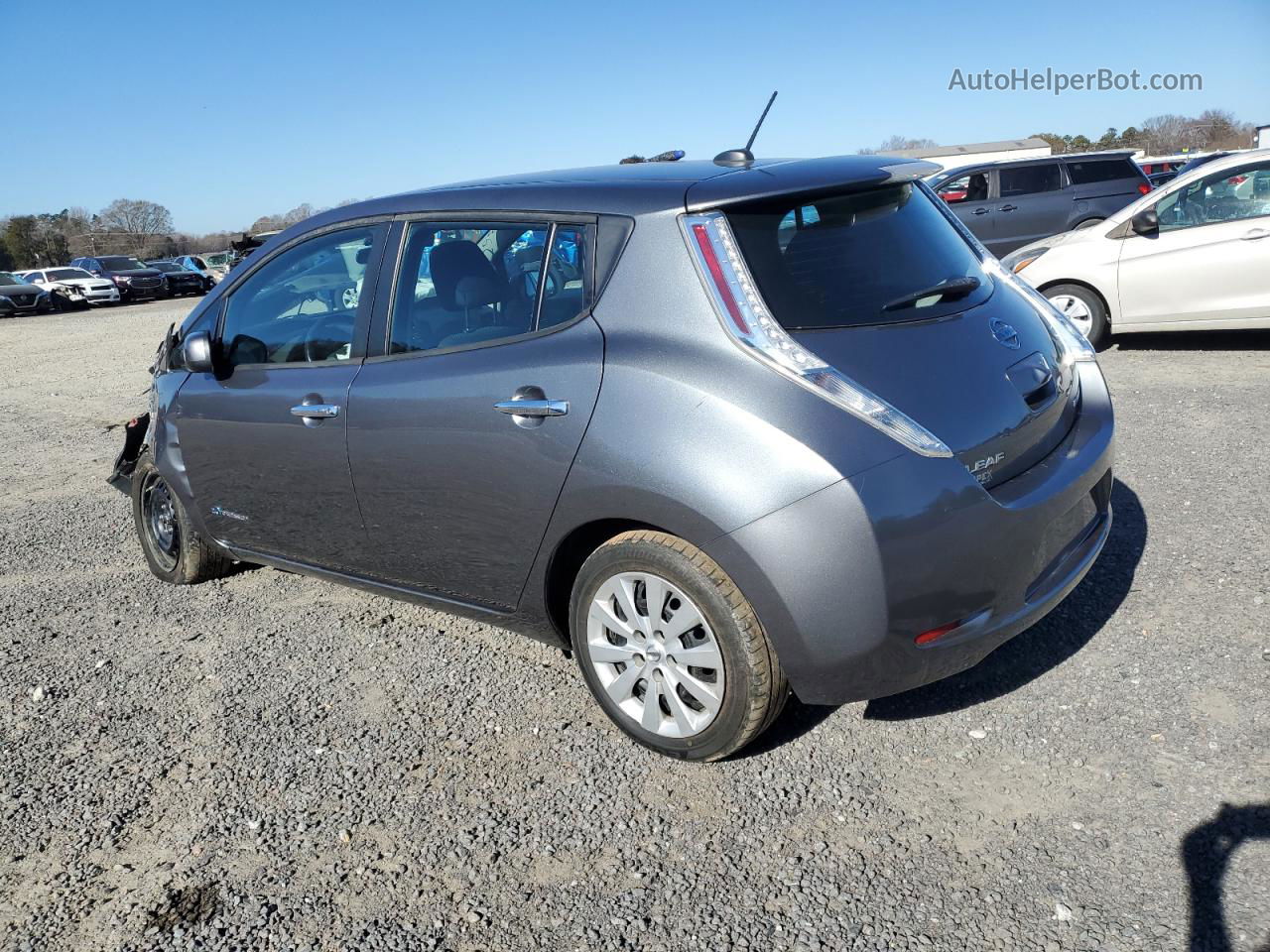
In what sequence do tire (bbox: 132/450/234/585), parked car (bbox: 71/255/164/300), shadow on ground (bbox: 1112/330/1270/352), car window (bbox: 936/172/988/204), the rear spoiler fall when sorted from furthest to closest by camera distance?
1. parked car (bbox: 71/255/164/300)
2. car window (bbox: 936/172/988/204)
3. shadow on ground (bbox: 1112/330/1270/352)
4. tire (bbox: 132/450/234/585)
5. the rear spoiler

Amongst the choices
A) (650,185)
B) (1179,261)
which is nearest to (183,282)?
(1179,261)

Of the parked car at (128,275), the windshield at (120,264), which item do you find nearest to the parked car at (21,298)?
the parked car at (128,275)

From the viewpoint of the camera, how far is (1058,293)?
29.9 feet

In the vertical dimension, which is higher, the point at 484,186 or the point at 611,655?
the point at 484,186

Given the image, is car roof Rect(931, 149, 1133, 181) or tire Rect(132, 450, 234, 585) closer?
tire Rect(132, 450, 234, 585)

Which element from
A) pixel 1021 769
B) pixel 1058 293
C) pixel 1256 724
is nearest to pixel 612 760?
pixel 1021 769

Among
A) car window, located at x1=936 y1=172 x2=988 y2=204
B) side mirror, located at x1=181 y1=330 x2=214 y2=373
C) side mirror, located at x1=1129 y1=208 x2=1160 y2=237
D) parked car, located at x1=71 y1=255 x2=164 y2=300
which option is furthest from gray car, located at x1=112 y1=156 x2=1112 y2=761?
parked car, located at x1=71 y1=255 x2=164 y2=300

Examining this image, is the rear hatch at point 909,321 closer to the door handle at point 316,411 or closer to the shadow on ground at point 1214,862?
the shadow on ground at point 1214,862

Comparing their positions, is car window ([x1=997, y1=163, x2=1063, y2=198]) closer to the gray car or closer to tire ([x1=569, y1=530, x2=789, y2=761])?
the gray car

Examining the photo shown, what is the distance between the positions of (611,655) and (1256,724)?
194 centimetres

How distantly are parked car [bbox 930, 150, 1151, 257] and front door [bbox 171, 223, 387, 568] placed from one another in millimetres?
12974

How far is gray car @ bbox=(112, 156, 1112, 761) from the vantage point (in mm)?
2744

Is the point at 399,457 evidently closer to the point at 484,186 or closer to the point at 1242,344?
the point at 484,186

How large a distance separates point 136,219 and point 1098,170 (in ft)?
230
